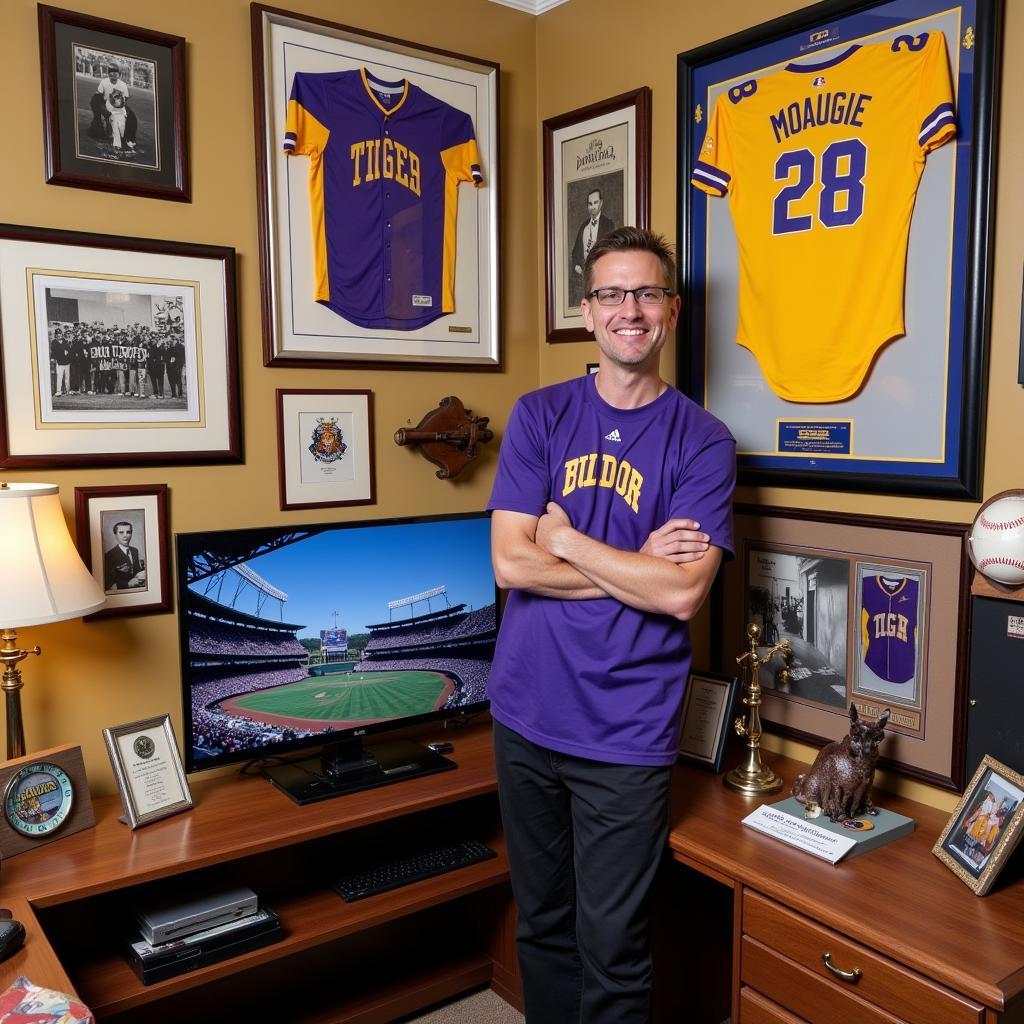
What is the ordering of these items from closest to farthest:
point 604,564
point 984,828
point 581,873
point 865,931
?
1. point 865,931
2. point 984,828
3. point 604,564
4. point 581,873

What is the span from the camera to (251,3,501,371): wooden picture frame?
8.00ft

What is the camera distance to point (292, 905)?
7.55ft

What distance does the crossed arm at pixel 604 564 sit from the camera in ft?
6.20

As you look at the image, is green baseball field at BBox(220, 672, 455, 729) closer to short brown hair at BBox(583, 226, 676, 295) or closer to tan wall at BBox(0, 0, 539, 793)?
tan wall at BBox(0, 0, 539, 793)

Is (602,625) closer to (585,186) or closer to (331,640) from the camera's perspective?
(331,640)

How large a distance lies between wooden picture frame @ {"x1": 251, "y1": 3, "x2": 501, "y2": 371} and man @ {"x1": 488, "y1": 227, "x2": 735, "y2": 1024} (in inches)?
28.0

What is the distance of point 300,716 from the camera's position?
2.35m

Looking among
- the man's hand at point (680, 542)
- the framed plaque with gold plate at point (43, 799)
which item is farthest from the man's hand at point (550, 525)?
the framed plaque with gold plate at point (43, 799)

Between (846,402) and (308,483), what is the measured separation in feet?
4.52

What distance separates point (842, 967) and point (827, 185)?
1.62m

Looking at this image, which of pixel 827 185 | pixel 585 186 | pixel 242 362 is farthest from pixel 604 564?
pixel 585 186

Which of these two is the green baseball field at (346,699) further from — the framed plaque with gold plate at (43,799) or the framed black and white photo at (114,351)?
the framed black and white photo at (114,351)

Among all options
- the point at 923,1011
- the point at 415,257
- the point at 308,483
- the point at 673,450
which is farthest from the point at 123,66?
the point at 923,1011

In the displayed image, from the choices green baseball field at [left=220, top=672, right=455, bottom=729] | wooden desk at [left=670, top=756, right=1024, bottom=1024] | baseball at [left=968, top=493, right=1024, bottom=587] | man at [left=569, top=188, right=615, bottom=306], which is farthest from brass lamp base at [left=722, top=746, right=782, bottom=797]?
man at [left=569, top=188, right=615, bottom=306]
